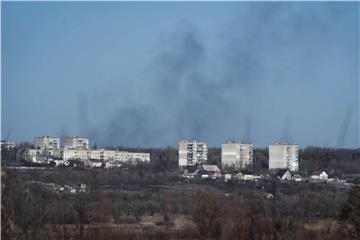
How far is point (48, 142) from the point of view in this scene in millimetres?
85500

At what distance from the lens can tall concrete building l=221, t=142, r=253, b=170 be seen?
304 ft

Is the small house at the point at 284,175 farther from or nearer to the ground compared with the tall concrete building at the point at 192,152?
nearer to the ground

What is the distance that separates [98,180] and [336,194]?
22340 millimetres

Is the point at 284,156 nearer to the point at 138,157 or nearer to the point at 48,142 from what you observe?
the point at 138,157

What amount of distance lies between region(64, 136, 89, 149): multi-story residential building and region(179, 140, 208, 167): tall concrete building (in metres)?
14.1

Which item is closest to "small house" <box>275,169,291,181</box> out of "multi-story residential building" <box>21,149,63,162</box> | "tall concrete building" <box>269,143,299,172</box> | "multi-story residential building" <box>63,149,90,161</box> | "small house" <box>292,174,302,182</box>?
"small house" <box>292,174,302,182</box>

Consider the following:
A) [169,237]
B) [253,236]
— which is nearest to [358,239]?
[253,236]

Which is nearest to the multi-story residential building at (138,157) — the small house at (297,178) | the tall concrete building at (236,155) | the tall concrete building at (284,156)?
the tall concrete building at (236,155)

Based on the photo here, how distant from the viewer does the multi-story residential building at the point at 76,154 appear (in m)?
80.4

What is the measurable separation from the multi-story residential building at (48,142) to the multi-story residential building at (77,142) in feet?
8.62

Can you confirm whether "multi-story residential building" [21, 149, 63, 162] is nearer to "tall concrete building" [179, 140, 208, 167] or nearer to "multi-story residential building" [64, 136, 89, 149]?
"multi-story residential building" [64, 136, 89, 149]

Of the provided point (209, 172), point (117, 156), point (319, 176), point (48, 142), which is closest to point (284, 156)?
point (319, 176)

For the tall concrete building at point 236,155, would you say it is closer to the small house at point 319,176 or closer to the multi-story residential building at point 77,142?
the small house at point 319,176

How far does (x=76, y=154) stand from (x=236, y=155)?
958 inches
